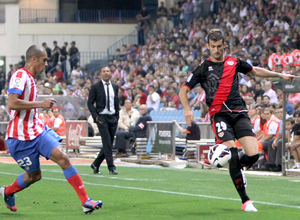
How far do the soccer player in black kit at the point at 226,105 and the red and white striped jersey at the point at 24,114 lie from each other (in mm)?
1799

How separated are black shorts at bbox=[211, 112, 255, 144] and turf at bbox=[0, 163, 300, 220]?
887 mm

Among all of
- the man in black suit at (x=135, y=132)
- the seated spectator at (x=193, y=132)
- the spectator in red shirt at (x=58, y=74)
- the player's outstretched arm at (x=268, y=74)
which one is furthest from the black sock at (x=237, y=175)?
the spectator in red shirt at (x=58, y=74)

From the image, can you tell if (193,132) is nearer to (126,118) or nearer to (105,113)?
(126,118)

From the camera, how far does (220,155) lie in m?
6.88

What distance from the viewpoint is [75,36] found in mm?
37281

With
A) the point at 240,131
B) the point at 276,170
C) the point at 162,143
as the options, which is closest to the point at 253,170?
the point at 276,170

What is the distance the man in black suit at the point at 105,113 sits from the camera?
484 inches

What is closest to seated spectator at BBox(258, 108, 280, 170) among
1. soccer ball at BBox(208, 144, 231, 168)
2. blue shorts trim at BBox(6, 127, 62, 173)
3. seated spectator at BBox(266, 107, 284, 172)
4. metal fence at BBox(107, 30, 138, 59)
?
seated spectator at BBox(266, 107, 284, 172)

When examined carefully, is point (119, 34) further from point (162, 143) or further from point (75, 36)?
point (162, 143)

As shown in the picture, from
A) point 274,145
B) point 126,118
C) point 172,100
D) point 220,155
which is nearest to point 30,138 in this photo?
point 220,155

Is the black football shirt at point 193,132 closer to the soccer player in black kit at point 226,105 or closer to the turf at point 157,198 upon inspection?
the turf at point 157,198

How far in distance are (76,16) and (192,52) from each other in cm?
1436

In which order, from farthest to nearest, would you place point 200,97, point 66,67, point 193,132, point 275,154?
point 66,67 → point 200,97 → point 193,132 → point 275,154

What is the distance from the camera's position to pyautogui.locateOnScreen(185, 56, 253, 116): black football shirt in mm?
7164
